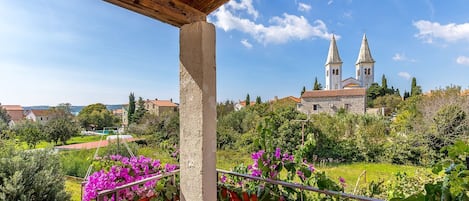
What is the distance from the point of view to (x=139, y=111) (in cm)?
1141

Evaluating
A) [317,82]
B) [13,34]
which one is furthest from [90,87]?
[317,82]

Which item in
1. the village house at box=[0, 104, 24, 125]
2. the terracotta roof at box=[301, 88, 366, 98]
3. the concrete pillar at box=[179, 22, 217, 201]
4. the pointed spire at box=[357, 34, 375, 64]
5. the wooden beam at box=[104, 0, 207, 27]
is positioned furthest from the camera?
the pointed spire at box=[357, 34, 375, 64]

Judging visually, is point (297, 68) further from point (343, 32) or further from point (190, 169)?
point (190, 169)

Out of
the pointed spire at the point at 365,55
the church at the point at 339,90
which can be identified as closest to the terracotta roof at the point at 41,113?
the church at the point at 339,90

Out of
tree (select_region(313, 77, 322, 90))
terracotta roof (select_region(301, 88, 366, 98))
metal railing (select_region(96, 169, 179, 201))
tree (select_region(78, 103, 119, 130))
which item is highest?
tree (select_region(313, 77, 322, 90))

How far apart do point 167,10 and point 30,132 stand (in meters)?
8.45

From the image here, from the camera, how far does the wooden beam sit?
125 cm

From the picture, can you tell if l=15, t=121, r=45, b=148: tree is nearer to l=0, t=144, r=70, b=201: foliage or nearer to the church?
l=0, t=144, r=70, b=201: foliage

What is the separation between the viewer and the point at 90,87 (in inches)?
238

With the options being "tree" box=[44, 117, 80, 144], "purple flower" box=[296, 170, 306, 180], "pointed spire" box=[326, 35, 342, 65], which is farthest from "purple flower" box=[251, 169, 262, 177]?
"pointed spire" box=[326, 35, 342, 65]

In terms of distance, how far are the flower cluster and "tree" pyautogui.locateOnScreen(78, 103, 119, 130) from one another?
8.76 metres

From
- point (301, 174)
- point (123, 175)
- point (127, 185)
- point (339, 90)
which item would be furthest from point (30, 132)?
point (339, 90)

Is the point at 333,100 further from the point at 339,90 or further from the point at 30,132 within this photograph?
the point at 30,132

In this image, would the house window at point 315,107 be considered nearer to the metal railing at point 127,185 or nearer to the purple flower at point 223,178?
the purple flower at point 223,178
